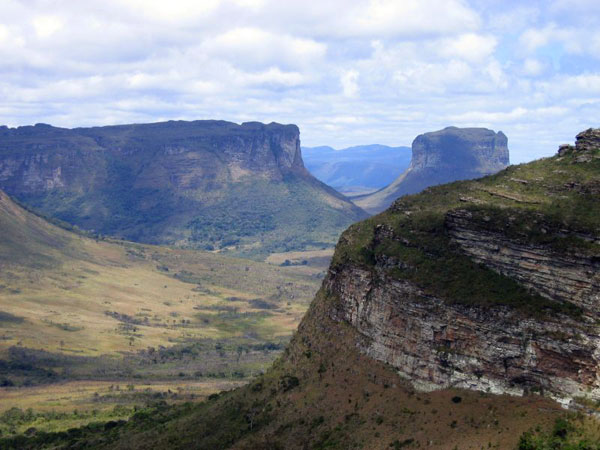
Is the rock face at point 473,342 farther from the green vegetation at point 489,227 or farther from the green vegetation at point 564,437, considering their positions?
the green vegetation at point 564,437

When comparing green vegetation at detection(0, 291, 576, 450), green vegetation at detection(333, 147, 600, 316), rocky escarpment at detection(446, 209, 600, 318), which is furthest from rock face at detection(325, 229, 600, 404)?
green vegetation at detection(0, 291, 576, 450)

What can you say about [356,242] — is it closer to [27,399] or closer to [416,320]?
[416,320]

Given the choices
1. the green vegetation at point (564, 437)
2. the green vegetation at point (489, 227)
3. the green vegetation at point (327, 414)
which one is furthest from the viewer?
the green vegetation at point (489, 227)

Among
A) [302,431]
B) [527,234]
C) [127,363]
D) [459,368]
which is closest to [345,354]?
[302,431]

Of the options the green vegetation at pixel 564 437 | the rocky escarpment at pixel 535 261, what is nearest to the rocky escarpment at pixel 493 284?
the rocky escarpment at pixel 535 261

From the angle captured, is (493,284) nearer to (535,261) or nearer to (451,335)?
(535,261)
